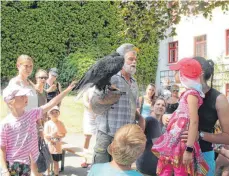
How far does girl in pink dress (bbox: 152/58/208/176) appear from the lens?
2881 mm

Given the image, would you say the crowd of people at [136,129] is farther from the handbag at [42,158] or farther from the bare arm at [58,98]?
the handbag at [42,158]

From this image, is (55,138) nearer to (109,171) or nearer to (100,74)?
(100,74)

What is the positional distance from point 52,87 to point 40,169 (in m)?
4.28

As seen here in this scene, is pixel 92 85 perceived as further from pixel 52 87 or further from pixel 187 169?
pixel 52 87

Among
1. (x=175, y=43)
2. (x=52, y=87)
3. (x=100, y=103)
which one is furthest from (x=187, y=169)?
(x=175, y=43)

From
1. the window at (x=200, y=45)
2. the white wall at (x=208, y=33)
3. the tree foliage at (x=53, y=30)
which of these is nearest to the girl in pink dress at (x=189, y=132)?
the white wall at (x=208, y=33)

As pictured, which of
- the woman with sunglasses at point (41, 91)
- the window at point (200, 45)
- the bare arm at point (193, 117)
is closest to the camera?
the bare arm at point (193, 117)

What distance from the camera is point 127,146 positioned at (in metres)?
2.42

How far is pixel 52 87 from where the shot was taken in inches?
326

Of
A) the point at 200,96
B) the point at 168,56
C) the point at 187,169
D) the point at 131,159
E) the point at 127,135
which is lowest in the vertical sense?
the point at 187,169

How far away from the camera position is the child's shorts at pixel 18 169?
11.8 ft

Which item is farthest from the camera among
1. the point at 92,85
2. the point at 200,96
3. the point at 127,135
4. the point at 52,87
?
the point at 52,87

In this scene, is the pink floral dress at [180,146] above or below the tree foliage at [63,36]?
below

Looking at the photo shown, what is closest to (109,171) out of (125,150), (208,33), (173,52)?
(125,150)
